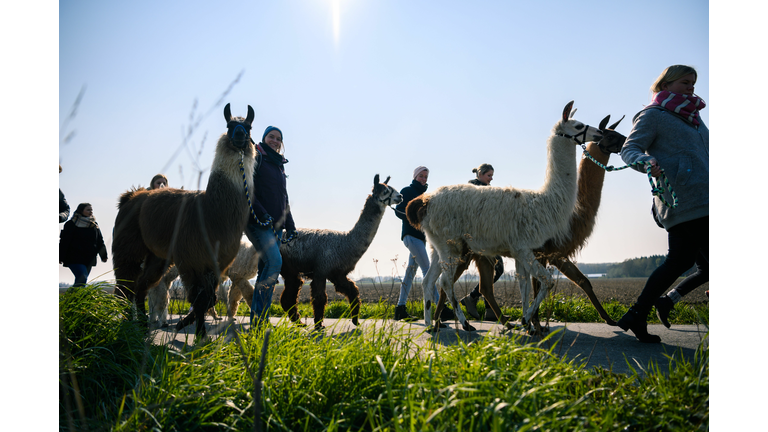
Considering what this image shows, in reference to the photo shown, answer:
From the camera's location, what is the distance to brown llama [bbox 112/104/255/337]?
146 inches

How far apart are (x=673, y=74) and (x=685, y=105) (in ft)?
0.89

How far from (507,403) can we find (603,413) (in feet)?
1.44

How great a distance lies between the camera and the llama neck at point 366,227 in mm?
6125

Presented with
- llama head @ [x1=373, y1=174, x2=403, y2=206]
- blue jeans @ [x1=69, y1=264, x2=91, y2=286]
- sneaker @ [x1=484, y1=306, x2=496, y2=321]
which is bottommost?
sneaker @ [x1=484, y1=306, x2=496, y2=321]

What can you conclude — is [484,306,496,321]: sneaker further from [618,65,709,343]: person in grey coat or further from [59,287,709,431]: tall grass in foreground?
[59,287,709,431]: tall grass in foreground

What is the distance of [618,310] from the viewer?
18.5 ft

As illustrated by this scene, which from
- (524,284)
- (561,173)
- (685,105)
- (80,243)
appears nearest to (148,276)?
(80,243)

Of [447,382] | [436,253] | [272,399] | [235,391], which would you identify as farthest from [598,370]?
[436,253]

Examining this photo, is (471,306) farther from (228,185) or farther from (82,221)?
(82,221)

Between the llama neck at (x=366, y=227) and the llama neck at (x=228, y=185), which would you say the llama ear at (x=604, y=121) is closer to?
the llama neck at (x=366, y=227)

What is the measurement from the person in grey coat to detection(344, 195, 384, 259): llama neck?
357cm

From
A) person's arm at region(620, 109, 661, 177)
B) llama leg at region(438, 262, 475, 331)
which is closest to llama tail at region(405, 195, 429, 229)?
llama leg at region(438, 262, 475, 331)

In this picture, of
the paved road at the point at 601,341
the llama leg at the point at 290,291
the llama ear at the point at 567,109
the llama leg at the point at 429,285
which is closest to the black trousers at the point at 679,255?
the paved road at the point at 601,341

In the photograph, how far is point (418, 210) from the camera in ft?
16.1
